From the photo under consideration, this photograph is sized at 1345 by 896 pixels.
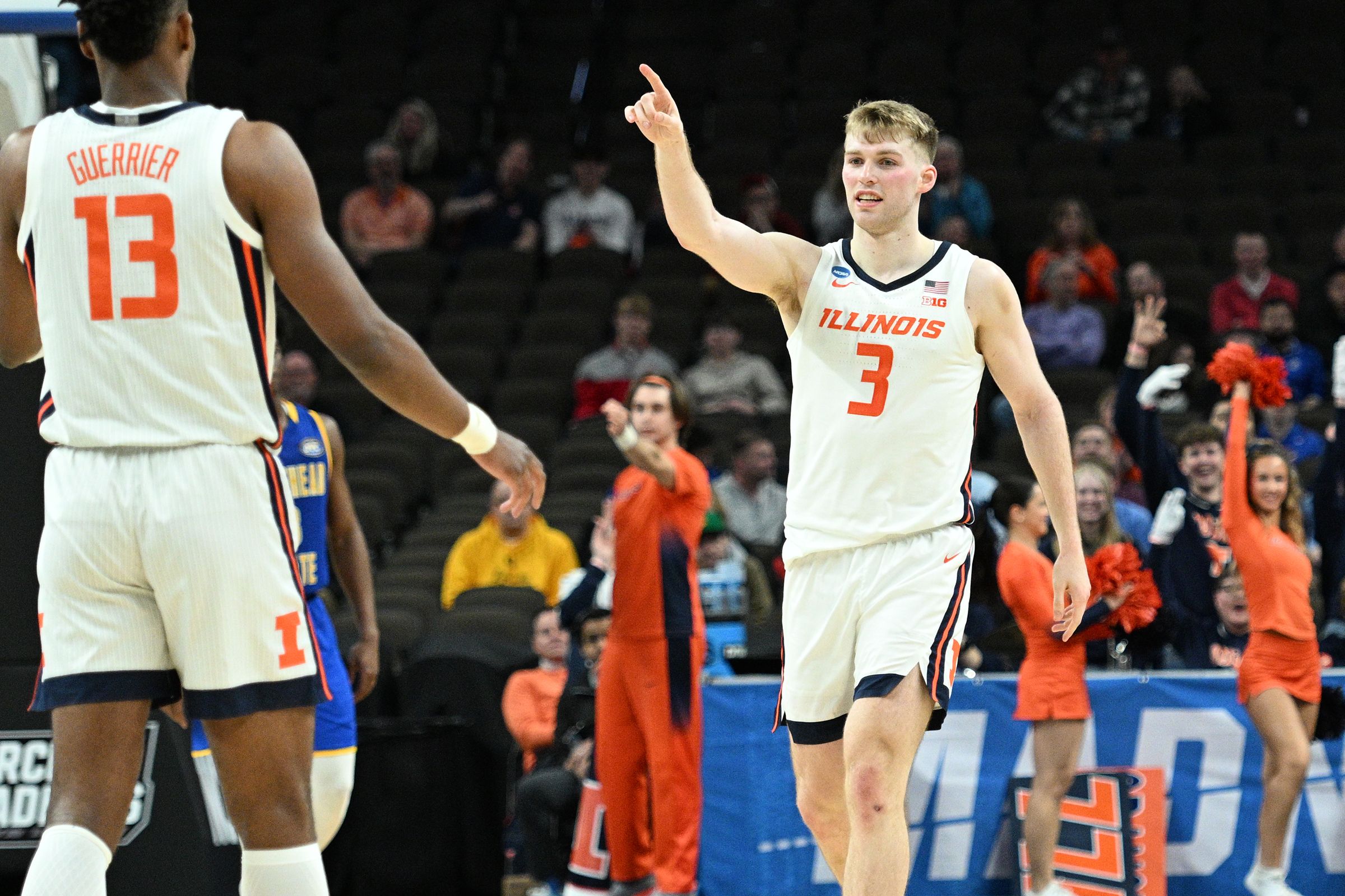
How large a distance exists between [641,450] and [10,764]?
278 centimetres

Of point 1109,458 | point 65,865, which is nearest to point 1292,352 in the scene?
point 1109,458

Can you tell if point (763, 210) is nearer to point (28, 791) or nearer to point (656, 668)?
point (656, 668)

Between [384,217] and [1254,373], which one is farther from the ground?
[384,217]

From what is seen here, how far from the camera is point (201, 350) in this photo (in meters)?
3.16

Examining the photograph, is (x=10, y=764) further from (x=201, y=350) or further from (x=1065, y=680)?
(x=1065, y=680)

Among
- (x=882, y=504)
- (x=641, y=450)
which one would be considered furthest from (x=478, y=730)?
(x=882, y=504)

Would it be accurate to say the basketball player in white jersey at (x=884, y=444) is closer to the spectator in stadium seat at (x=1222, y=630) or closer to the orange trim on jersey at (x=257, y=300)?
the orange trim on jersey at (x=257, y=300)

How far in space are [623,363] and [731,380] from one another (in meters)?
0.77

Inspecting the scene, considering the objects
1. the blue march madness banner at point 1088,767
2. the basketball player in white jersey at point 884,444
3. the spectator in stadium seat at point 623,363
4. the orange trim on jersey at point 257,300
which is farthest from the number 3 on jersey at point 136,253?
the spectator in stadium seat at point 623,363

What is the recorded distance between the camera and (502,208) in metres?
13.7

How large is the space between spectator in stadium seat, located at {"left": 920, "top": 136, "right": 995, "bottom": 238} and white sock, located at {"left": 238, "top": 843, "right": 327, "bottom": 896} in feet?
32.9

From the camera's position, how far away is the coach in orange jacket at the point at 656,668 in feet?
23.2

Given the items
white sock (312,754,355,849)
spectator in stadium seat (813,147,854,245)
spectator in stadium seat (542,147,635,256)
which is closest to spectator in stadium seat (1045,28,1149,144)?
spectator in stadium seat (813,147,854,245)

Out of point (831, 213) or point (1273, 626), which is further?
point (831, 213)
